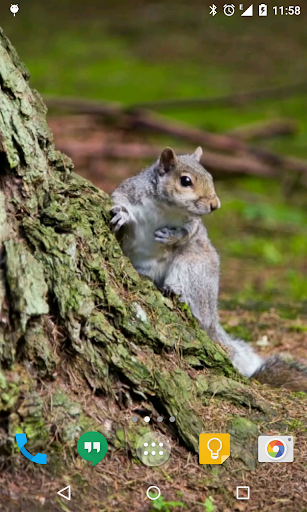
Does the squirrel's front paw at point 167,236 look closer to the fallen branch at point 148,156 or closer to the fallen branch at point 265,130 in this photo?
the fallen branch at point 148,156

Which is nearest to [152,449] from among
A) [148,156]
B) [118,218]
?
[118,218]

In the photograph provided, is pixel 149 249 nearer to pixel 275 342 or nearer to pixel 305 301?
pixel 275 342

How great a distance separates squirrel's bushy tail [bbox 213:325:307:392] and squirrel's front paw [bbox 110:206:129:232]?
80 centimetres

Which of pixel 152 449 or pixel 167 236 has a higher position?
pixel 167 236

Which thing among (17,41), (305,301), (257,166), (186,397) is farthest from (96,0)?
(186,397)

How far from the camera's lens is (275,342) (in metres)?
4.18

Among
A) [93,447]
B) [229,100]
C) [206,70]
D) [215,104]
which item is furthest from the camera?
[206,70]

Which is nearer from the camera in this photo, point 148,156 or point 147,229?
point 147,229

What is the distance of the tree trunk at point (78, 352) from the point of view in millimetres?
2256

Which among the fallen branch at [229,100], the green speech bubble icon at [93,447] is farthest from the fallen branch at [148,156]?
the green speech bubble icon at [93,447]

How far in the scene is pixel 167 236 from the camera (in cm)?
340

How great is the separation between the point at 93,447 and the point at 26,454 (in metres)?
0.24

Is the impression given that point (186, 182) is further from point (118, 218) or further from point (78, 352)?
point (78, 352)

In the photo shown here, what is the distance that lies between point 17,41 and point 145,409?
40.7 ft
